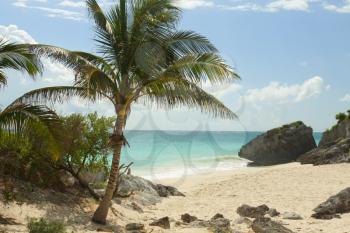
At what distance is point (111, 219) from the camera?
14695mm

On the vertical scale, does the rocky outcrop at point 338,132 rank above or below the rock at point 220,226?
above

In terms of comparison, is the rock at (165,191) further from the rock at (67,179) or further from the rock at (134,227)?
the rock at (134,227)

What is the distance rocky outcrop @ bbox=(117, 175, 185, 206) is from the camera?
19312 millimetres

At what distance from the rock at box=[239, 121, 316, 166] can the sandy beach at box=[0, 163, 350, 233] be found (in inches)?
533

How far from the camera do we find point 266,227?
1231 centimetres

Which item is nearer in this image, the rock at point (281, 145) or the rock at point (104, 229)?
the rock at point (104, 229)

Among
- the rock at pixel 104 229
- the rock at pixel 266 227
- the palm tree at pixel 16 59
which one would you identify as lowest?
the rock at pixel 104 229

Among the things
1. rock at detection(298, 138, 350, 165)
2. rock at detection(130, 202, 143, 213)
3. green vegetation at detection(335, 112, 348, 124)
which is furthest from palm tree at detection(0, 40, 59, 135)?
green vegetation at detection(335, 112, 348, 124)

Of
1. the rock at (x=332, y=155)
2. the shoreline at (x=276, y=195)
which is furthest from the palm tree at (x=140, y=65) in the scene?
the rock at (x=332, y=155)

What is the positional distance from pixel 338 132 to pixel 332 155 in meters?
9.61

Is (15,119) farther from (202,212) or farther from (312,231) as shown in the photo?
(202,212)

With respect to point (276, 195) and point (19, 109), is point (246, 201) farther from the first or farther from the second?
point (19, 109)

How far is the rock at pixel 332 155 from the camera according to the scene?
30.3m

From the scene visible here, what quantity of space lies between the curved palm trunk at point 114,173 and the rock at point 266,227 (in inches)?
161
